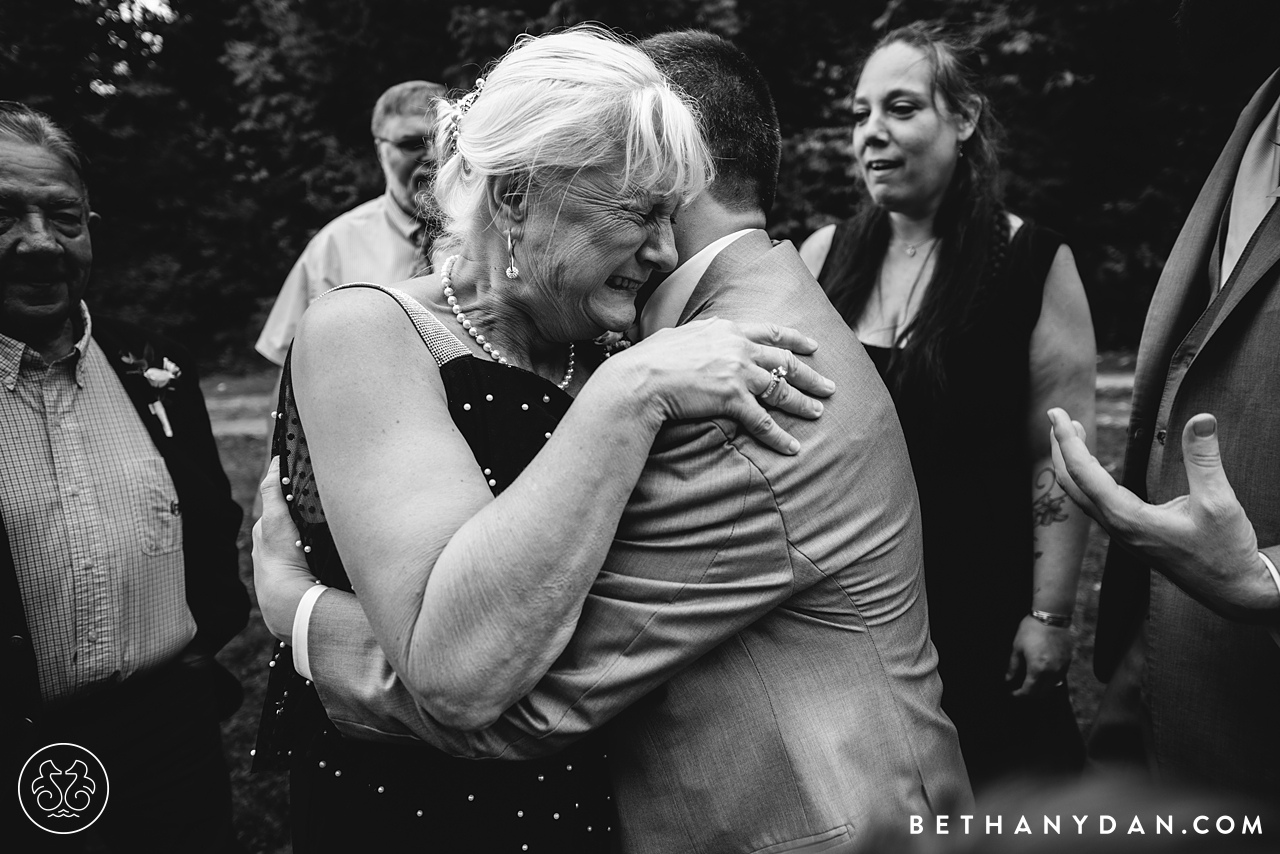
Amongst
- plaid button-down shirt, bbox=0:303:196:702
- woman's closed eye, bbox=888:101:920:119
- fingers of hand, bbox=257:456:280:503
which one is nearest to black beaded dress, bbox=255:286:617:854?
fingers of hand, bbox=257:456:280:503

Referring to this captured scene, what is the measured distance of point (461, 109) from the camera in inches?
72.6

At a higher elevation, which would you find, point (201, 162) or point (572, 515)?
point (572, 515)

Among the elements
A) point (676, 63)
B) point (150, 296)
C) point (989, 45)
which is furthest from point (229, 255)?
point (676, 63)

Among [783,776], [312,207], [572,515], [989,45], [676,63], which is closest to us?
[572,515]

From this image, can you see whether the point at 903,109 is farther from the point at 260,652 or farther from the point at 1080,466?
the point at 260,652

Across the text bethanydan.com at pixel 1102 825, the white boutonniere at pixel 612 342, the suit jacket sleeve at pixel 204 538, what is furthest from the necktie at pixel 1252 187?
the suit jacket sleeve at pixel 204 538

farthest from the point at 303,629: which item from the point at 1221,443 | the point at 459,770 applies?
the point at 1221,443

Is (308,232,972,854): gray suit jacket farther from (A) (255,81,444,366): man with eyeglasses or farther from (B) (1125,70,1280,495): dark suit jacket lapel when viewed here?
(A) (255,81,444,366): man with eyeglasses

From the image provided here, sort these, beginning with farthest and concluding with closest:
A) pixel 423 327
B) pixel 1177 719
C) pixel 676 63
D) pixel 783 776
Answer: pixel 1177 719, pixel 676 63, pixel 423 327, pixel 783 776

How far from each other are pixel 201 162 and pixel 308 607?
17.0 metres

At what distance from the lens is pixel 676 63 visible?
1.90 meters

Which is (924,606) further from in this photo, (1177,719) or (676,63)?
(676,63)

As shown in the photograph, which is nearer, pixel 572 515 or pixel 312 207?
pixel 572 515

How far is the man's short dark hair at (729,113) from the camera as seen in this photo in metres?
1.87
